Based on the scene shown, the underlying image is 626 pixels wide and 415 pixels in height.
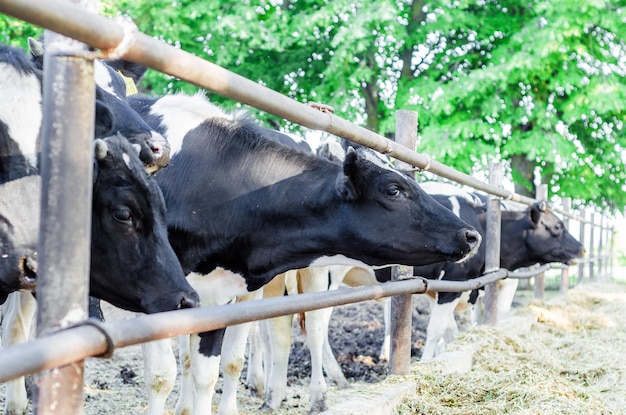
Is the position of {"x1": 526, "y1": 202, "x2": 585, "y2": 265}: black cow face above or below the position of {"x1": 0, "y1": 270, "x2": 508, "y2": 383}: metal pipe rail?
above

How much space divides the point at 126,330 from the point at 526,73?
1155 cm

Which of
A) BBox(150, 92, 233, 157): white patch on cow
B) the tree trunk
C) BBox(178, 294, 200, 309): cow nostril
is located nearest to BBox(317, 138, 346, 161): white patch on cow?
BBox(150, 92, 233, 157): white patch on cow

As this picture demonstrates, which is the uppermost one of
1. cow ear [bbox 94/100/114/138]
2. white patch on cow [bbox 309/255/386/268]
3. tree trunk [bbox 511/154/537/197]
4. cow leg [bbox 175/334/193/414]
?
tree trunk [bbox 511/154/537/197]

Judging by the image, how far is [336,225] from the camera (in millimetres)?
3920

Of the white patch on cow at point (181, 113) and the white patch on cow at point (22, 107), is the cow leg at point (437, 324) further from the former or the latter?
the white patch on cow at point (22, 107)

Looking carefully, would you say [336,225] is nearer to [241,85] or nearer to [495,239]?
[241,85]

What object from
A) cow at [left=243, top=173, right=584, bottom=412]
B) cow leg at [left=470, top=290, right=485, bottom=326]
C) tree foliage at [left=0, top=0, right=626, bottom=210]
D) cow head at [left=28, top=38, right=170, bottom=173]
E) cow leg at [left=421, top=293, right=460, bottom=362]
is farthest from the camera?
tree foliage at [left=0, top=0, right=626, bottom=210]

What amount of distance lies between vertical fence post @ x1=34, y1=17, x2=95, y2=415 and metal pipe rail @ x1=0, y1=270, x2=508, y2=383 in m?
0.06

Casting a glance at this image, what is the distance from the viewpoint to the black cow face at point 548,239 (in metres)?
8.81

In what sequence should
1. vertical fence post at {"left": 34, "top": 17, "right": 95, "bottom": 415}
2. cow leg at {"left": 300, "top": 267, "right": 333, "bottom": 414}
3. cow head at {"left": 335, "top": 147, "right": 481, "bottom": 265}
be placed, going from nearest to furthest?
vertical fence post at {"left": 34, "top": 17, "right": 95, "bottom": 415} < cow head at {"left": 335, "top": 147, "right": 481, "bottom": 265} < cow leg at {"left": 300, "top": 267, "right": 333, "bottom": 414}

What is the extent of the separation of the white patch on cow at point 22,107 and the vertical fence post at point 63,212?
48.3 inches

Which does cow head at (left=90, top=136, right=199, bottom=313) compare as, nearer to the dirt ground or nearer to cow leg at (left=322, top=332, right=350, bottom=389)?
the dirt ground

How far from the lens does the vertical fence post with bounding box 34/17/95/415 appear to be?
5.09 feet

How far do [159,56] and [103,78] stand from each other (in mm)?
1986
